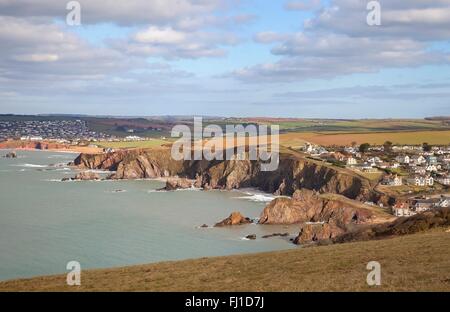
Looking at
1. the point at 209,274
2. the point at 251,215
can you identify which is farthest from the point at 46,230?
the point at 209,274

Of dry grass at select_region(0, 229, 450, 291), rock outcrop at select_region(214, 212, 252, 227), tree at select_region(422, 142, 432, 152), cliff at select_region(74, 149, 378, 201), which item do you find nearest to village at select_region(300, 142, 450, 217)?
tree at select_region(422, 142, 432, 152)

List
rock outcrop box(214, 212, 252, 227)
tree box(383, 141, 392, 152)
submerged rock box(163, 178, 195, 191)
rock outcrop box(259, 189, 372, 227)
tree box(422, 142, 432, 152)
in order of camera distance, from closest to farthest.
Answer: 1. rock outcrop box(214, 212, 252, 227)
2. rock outcrop box(259, 189, 372, 227)
3. submerged rock box(163, 178, 195, 191)
4. tree box(383, 141, 392, 152)
5. tree box(422, 142, 432, 152)

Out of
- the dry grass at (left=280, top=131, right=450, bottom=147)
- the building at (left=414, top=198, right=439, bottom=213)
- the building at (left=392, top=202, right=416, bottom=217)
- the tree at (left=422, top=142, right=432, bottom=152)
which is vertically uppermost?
the dry grass at (left=280, top=131, right=450, bottom=147)

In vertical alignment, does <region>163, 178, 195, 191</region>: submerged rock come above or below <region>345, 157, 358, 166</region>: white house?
below

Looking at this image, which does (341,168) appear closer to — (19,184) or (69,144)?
(19,184)

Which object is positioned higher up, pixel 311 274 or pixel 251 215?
pixel 311 274

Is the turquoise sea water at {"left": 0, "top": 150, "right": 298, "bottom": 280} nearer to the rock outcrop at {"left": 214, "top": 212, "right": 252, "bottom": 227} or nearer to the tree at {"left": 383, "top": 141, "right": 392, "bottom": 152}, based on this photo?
the rock outcrop at {"left": 214, "top": 212, "right": 252, "bottom": 227}

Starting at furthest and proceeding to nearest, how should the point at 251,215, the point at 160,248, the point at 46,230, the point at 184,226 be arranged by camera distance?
the point at 251,215 → the point at 184,226 → the point at 46,230 → the point at 160,248

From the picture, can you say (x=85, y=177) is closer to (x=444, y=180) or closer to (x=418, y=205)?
(x=444, y=180)
